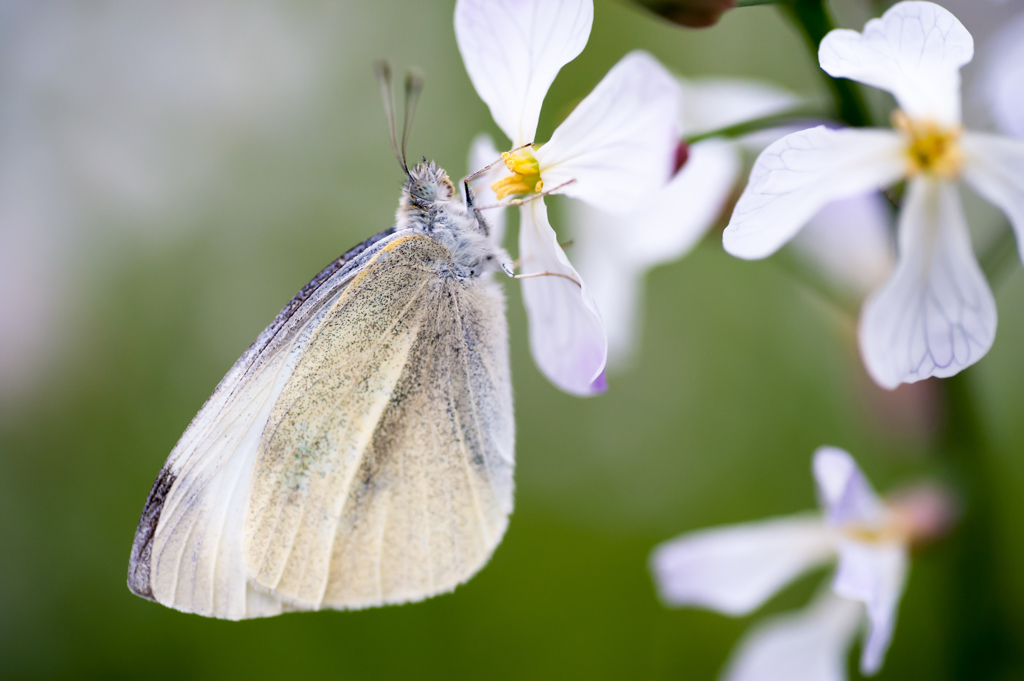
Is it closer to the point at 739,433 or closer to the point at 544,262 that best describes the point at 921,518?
the point at 544,262

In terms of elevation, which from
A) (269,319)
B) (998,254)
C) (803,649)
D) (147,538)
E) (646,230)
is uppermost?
(269,319)

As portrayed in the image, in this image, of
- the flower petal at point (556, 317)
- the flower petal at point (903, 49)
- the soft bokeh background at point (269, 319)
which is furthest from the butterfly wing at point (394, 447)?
the soft bokeh background at point (269, 319)

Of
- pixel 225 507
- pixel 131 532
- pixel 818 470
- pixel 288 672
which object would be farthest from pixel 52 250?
pixel 818 470

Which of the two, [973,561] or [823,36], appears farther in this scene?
[973,561]

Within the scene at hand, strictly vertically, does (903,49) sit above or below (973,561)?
above

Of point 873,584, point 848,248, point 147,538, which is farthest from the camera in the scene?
point 848,248

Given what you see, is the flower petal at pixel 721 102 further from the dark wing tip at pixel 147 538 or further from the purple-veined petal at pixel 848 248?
the dark wing tip at pixel 147 538

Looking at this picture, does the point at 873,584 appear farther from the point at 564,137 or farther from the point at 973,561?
the point at 564,137

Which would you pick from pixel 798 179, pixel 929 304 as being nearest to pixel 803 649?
pixel 929 304
